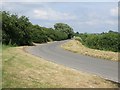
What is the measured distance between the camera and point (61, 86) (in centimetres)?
1188

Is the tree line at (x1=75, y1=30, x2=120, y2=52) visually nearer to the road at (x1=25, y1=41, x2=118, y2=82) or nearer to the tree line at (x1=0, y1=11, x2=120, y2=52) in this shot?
the tree line at (x1=0, y1=11, x2=120, y2=52)

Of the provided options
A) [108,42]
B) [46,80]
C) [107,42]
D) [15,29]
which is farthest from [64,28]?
A: [46,80]

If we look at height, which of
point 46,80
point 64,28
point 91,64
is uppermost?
point 46,80

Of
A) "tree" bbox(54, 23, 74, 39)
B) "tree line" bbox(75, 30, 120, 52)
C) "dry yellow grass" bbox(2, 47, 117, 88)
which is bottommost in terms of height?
"tree" bbox(54, 23, 74, 39)

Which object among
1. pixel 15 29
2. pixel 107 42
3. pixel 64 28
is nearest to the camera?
pixel 107 42

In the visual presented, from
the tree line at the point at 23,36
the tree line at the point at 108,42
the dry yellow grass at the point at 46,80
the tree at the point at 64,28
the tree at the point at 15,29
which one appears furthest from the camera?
the tree at the point at 64,28

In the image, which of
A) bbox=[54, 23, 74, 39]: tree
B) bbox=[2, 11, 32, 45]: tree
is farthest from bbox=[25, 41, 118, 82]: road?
bbox=[54, 23, 74, 39]: tree

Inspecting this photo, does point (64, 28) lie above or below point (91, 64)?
below

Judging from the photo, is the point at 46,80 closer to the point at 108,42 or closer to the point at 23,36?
the point at 108,42

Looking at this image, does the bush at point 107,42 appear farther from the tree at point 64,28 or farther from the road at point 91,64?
the tree at point 64,28

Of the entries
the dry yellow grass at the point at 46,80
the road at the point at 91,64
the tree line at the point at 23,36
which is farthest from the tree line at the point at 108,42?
the dry yellow grass at the point at 46,80

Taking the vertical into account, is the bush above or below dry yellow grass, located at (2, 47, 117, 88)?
below

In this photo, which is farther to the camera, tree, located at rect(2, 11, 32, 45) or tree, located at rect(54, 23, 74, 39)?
tree, located at rect(54, 23, 74, 39)

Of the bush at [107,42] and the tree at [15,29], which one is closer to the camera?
the bush at [107,42]
